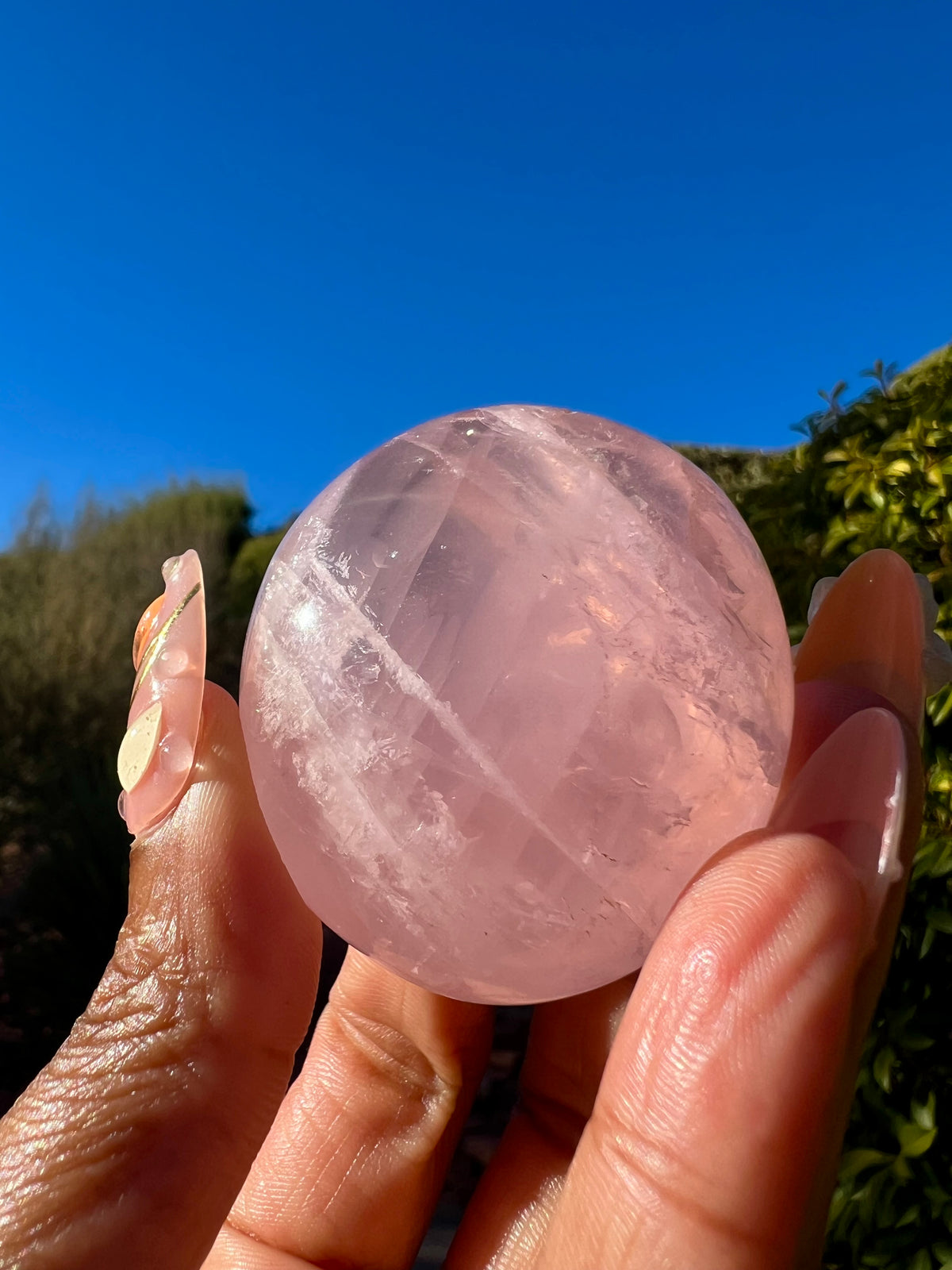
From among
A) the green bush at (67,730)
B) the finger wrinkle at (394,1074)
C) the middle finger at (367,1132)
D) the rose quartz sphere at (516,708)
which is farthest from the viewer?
the green bush at (67,730)

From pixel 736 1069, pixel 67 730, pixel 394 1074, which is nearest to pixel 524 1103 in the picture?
pixel 394 1074

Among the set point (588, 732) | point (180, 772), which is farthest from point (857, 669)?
point (180, 772)

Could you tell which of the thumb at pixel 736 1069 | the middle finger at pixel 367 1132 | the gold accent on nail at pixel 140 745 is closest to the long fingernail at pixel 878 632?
Answer: the thumb at pixel 736 1069

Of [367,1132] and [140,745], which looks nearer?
[140,745]

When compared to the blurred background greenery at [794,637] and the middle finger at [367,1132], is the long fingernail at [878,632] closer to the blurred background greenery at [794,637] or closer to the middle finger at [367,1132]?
the blurred background greenery at [794,637]

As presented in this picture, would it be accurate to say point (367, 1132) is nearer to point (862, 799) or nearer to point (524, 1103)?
point (524, 1103)

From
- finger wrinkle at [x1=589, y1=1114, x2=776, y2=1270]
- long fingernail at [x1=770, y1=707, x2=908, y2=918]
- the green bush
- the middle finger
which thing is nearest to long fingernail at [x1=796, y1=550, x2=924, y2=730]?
long fingernail at [x1=770, y1=707, x2=908, y2=918]

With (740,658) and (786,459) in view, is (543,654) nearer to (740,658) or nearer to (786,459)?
(740,658)
